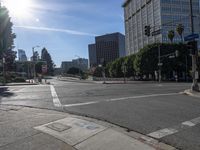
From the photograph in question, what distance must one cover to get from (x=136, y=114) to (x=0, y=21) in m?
42.3

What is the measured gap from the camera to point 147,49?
79.1 m

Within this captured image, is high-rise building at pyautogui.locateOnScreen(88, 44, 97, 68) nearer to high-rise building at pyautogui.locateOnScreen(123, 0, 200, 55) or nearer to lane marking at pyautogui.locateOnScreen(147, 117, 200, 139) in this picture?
high-rise building at pyautogui.locateOnScreen(123, 0, 200, 55)

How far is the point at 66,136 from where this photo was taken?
8.41 metres

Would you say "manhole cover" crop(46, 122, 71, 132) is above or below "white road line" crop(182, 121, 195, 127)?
above

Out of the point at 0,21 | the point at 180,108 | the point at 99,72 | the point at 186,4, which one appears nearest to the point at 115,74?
the point at 99,72

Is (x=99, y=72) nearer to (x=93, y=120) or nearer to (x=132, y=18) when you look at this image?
(x=132, y=18)

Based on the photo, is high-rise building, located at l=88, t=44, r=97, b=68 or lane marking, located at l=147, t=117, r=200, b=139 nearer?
lane marking, located at l=147, t=117, r=200, b=139

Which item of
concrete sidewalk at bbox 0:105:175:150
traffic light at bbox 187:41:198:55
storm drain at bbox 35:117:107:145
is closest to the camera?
concrete sidewalk at bbox 0:105:175:150

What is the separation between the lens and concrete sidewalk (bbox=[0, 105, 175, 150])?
757cm

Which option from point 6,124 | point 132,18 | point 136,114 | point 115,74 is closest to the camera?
point 6,124

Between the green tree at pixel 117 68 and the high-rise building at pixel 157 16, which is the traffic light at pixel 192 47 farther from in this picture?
the green tree at pixel 117 68

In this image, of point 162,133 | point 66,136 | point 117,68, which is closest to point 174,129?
point 162,133

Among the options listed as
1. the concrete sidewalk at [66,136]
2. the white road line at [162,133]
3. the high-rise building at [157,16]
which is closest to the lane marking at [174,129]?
the white road line at [162,133]

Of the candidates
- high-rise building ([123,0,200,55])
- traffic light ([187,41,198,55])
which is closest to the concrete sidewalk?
traffic light ([187,41,198,55])
